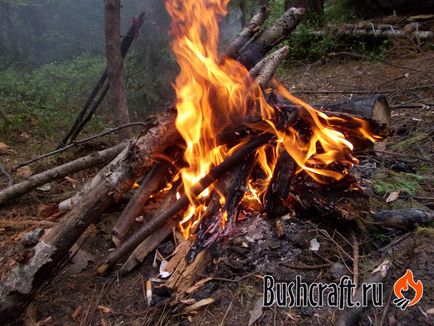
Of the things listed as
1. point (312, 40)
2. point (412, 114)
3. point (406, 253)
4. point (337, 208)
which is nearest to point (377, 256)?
point (406, 253)

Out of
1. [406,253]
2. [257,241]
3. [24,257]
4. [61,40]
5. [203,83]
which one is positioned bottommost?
[406,253]

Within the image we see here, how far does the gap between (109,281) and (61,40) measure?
22012mm

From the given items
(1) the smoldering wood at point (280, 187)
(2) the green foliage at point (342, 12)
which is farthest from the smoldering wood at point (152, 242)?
(2) the green foliage at point (342, 12)

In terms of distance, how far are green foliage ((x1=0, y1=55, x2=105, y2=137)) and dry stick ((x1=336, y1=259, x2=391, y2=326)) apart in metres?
7.50

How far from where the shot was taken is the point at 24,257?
276 centimetres

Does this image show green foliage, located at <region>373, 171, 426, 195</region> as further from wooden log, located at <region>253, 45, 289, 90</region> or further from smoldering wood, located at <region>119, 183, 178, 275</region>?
smoldering wood, located at <region>119, 183, 178, 275</region>

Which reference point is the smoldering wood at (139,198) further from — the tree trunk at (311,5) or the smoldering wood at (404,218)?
the tree trunk at (311,5)

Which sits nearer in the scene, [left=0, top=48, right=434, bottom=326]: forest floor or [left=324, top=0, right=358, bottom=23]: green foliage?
[left=0, top=48, right=434, bottom=326]: forest floor

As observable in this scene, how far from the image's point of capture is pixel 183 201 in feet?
10.6

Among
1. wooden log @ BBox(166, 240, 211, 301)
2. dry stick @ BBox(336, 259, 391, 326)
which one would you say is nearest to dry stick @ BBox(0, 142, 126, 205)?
wooden log @ BBox(166, 240, 211, 301)

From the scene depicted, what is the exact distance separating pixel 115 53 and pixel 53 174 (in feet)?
7.70

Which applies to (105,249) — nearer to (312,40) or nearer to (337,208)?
(337,208)

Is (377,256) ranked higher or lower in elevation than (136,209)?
lower

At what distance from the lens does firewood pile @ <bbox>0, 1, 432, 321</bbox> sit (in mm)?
2922
